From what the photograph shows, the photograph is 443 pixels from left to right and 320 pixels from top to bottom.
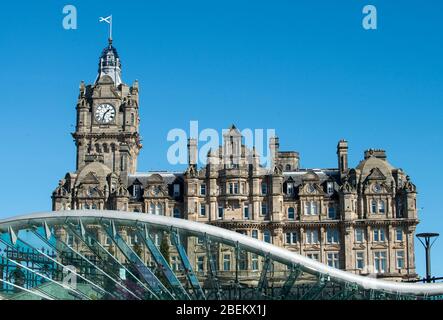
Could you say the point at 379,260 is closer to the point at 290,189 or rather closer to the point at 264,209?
the point at 290,189

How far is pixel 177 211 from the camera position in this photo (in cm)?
9238

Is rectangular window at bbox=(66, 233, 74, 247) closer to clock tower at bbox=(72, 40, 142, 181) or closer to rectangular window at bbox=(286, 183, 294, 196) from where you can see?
rectangular window at bbox=(286, 183, 294, 196)

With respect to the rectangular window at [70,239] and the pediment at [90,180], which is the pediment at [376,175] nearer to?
the pediment at [90,180]

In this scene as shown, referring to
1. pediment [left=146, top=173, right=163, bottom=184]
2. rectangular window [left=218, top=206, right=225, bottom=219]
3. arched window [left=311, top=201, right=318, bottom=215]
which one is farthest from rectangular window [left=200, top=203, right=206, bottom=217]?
arched window [left=311, top=201, right=318, bottom=215]

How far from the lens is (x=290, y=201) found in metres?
92.5

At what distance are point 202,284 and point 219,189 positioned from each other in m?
48.3

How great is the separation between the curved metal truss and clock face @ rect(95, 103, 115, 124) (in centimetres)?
5968

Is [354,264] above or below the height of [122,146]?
below

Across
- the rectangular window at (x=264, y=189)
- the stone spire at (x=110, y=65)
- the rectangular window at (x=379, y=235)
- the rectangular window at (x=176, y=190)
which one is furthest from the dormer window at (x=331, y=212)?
the stone spire at (x=110, y=65)

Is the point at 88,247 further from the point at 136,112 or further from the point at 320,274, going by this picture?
the point at 136,112

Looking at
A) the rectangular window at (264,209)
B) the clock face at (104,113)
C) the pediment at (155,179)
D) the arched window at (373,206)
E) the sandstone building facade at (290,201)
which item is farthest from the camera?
the clock face at (104,113)

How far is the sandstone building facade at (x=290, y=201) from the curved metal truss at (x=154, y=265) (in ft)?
152

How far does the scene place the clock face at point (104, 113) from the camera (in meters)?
103
